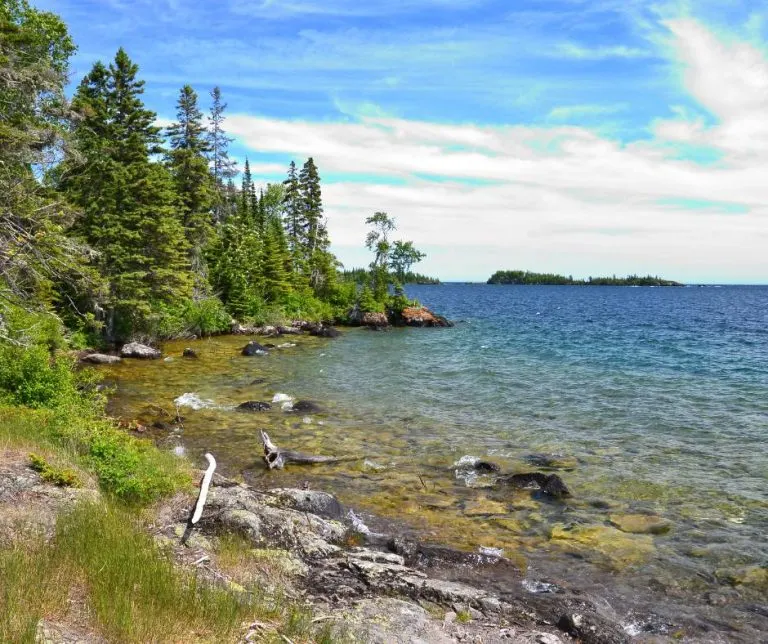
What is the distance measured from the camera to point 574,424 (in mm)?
20422

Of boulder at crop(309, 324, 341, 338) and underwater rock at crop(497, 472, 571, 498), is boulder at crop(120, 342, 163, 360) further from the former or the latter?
underwater rock at crop(497, 472, 571, 498)

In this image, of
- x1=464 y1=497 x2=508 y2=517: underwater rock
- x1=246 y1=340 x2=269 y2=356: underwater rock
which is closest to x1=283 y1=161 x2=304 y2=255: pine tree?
x1=246 y1=340 x2=269 y2=356: underwater rock

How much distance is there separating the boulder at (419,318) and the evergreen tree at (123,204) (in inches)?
1200

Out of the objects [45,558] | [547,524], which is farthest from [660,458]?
[45,558]

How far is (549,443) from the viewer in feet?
59.4

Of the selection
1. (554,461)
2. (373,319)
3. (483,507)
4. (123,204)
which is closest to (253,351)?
(123,204)

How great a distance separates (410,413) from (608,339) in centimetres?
3276

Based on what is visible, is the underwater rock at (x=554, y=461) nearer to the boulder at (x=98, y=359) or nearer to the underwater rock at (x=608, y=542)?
the underwater rock at (x=608, y=542)

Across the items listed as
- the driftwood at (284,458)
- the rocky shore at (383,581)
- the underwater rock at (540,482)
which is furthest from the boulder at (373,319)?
the rocky shore at (383,581)

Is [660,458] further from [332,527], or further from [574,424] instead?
[332,527]

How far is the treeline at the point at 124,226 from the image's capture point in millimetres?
16031

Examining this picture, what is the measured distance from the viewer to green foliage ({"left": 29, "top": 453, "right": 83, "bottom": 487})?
29.1 ft

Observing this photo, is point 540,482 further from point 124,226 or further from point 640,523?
point 124,226

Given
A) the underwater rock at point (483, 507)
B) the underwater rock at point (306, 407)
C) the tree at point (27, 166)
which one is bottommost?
the underwater rock at point (483, 507)
